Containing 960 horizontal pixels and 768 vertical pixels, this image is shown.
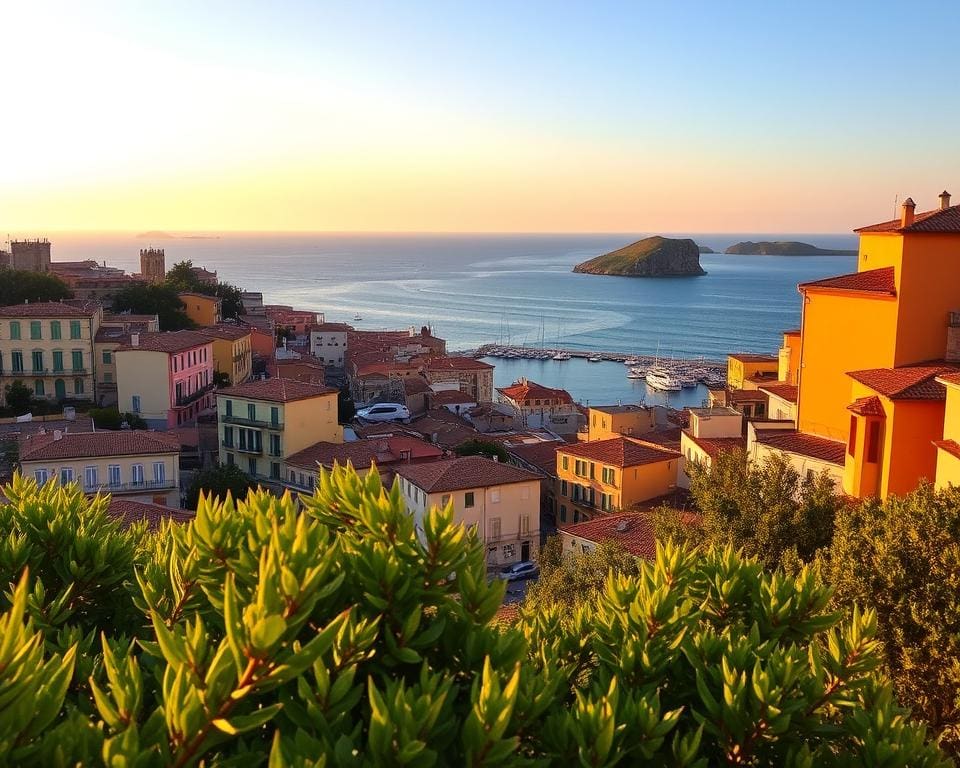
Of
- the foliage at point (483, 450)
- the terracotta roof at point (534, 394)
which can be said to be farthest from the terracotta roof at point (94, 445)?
the terracotta roof at point (534, 394)

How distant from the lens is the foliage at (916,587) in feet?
26.4

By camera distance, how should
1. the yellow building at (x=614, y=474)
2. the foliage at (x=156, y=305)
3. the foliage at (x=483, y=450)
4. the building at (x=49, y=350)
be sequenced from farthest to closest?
the foliage at (x=156, y=305)
the building at (x=49, y=350)
the foliage at (x=483, y=450)
the yellow building at (x=614, y=474)

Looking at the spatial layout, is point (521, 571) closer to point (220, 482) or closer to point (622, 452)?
point (622, 452)

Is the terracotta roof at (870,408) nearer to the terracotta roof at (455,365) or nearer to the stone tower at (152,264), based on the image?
the terracotta roof at (455,365)

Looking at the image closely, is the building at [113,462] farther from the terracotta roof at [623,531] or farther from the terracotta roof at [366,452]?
the terracotta roof at [623,531]

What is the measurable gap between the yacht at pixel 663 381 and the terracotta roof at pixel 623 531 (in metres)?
57.6

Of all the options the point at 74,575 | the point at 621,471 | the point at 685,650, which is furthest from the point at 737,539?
the point at 621,471

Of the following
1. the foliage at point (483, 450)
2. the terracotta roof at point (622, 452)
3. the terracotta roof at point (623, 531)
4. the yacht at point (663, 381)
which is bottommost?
the yacht at point (663, 381)

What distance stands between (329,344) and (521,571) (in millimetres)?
47821

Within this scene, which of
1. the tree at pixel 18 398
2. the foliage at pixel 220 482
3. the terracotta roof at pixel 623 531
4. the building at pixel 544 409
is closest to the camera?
the terracotta roof at pixel 623 531

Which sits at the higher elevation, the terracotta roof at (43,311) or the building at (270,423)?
the terracotta roof at (43,311)

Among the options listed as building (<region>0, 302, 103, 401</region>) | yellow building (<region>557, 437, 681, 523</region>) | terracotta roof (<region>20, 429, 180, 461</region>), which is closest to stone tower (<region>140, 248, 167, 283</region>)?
building (<region>0, 302, 103, 401</region>)

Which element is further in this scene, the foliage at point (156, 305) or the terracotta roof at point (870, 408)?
the foliage at point (156, 305)

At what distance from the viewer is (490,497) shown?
85.9 ft
